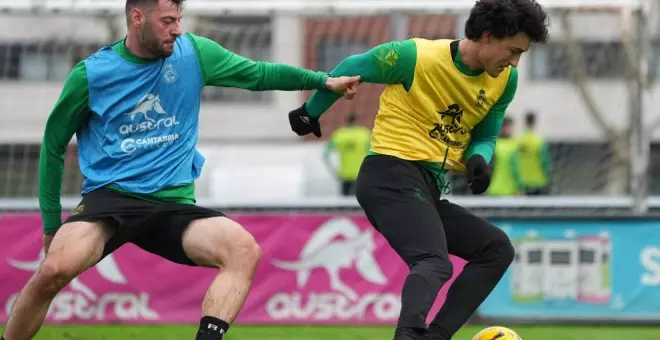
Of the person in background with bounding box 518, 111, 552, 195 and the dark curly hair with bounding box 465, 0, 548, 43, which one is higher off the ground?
the dark curly hair with bounding box 465, 0, 548, 43

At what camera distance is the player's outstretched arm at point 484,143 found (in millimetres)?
6422

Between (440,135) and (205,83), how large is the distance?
1216 mm

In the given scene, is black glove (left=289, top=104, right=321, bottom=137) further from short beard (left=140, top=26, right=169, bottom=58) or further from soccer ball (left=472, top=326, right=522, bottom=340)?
soccer ball (left=472, top=326, right=522, bottom=340)

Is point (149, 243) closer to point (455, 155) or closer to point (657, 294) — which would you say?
point (455, 155)

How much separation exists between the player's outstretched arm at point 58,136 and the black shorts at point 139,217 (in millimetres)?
218

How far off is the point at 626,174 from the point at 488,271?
21.3ft

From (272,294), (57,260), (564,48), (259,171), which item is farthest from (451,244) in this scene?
(564,48)

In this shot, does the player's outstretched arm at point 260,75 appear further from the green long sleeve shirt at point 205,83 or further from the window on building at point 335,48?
the window on building at point 335,48

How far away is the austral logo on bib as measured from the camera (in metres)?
6.49

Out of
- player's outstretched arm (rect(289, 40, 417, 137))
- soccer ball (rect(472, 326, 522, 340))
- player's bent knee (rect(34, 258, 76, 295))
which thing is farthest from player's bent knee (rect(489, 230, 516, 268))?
player's bent knee (rect(34, 258, 76, 295))

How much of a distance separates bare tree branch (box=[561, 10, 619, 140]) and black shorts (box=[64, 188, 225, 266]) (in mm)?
7154

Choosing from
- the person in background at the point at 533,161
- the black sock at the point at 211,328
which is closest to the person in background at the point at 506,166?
the person in background at the point at 533,161

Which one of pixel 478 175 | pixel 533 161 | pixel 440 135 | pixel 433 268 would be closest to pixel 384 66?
pixel 440 135

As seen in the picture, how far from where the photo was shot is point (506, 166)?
14.2 m
